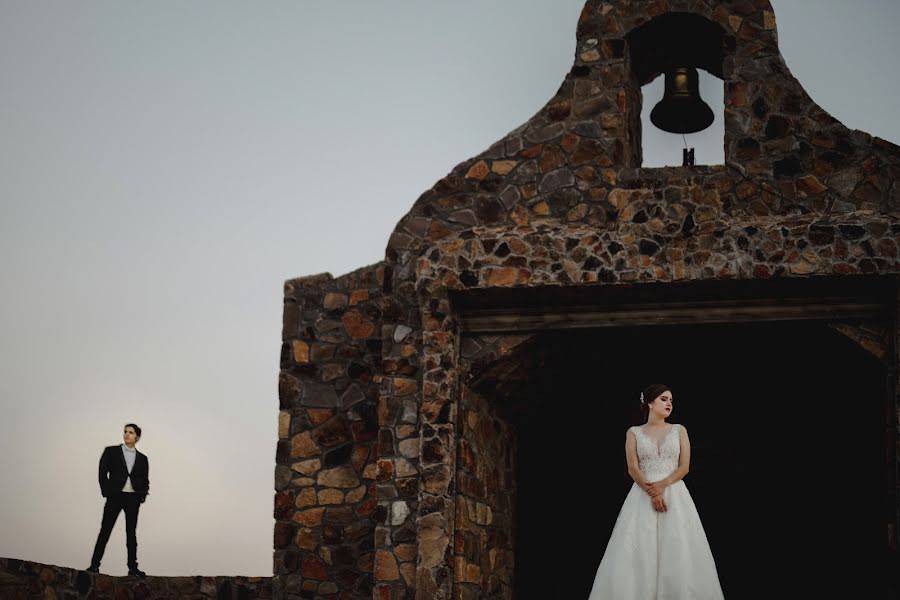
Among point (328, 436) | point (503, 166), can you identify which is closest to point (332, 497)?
point (328, 436)

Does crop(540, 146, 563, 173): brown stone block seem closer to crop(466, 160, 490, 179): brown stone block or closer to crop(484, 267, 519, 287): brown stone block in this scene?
crop(466, 160, 490, 179): brown stone block

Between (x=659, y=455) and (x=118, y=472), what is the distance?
6.12 metres

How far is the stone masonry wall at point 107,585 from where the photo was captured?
490 inches

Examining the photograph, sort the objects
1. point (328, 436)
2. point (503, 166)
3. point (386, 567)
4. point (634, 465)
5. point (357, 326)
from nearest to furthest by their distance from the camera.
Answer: point (634, 465) < point (386, 567) < point (503, 166) < point (328, 436) < point (357, 326)

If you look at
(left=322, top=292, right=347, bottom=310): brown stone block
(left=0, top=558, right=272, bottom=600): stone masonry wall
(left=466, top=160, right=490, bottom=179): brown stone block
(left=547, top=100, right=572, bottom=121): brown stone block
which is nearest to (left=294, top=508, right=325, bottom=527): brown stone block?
(left=0, top=558, right=272, bottom=600): stone masonry wall

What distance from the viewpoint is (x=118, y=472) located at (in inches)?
585

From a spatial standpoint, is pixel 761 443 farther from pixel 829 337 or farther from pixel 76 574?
pixel 76 574

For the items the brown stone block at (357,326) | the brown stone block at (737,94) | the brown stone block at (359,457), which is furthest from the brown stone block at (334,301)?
the brown stone block at (737,94)

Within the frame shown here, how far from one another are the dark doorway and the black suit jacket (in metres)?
3.95

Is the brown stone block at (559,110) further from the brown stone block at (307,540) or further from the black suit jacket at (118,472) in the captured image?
the black suit jacket at (118,472)

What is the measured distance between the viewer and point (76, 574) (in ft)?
44.7

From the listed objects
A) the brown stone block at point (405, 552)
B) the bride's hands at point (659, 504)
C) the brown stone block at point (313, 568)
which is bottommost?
the brown stone block at point (313, 568)

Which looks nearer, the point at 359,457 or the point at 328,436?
the point at 359,457

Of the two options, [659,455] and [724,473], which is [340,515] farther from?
[724,473]
